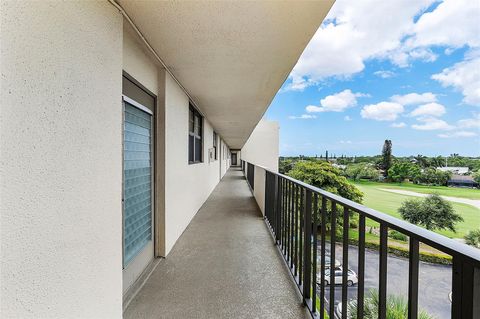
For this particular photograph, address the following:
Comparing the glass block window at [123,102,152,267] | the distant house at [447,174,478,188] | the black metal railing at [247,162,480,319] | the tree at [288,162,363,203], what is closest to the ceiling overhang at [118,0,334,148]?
the glass block window at [123,102,152,267]

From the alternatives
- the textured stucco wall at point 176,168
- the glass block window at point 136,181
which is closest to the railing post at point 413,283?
the glass block window at point 136,181

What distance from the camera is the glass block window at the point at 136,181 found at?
6.58ft

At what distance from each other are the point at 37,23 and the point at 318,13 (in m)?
1.53

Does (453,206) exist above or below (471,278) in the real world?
below

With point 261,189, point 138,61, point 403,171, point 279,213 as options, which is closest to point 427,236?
point 279,213

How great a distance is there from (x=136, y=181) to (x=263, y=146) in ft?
70.2

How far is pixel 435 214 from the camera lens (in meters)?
10.7

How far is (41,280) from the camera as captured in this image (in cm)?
95

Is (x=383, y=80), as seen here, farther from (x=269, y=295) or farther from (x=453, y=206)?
(x=269, y=295)

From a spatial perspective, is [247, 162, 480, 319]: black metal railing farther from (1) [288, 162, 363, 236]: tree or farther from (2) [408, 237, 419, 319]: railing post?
(1) [288, 162, 363, 236]: tree

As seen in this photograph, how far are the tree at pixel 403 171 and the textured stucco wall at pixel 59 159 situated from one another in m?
10.3

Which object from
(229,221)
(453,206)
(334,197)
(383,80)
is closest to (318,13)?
(334,197)

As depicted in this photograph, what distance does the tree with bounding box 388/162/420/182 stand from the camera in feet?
30.1

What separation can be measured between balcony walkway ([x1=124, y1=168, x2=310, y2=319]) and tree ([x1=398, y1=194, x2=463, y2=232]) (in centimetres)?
1047
